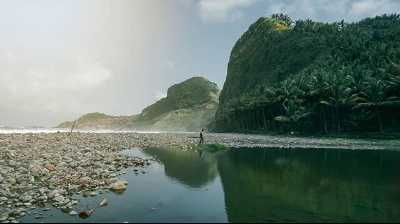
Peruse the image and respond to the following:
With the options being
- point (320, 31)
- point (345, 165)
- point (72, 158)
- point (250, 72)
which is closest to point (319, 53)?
point (320, 31)

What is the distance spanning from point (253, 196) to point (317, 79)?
73.4 m

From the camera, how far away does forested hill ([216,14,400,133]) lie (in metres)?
78.8

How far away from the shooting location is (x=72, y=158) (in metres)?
28.9

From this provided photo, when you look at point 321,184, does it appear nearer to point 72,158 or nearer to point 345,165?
point 345,165

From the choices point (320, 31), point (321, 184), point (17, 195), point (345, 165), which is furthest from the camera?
point (320, 31)

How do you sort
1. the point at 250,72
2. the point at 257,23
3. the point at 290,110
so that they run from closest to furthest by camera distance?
the point at 290,110 → the point at 250,72 → the point at 257,23

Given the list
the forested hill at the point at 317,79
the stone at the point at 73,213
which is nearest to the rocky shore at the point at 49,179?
the stone at the point at 73,213

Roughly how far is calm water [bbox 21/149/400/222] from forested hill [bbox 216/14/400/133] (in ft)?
173

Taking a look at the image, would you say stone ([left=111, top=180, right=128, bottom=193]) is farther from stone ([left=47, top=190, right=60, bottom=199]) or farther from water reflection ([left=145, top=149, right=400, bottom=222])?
water reflection ([left=145, top=149, right=400, bottom=222])

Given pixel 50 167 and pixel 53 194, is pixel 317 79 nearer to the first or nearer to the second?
pixel 50 167

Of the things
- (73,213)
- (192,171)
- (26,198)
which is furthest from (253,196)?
(192,171)

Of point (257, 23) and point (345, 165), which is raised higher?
point (257, 23)

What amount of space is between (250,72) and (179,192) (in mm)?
142640

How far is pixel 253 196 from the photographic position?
1800 centimetres
